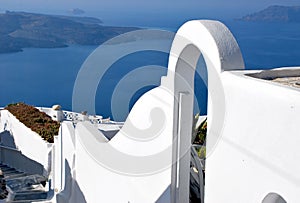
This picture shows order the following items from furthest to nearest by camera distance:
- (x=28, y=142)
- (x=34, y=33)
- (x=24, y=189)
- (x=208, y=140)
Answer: (x=34, y=33), (x=28, y=142), (x=24, y=189), (x=208, y=140)

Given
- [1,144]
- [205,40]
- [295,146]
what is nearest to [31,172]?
[1,144]

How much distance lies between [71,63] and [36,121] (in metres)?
63.4

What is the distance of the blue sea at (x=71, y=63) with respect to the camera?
54000 millimetres

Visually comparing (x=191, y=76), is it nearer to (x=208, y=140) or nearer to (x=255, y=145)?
(x=208, y=140)

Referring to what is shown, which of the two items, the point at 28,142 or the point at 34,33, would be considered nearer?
the point at 28,142

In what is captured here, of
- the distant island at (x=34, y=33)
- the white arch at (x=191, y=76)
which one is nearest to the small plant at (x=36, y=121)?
the white arch at (x=191, y=76)

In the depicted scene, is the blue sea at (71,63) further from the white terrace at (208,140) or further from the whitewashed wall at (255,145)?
the whitewashed wall at (255,145)

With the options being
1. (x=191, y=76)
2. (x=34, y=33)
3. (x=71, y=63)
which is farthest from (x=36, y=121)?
(x=34, y=33)

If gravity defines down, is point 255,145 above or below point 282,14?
above

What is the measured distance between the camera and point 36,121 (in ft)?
44.4

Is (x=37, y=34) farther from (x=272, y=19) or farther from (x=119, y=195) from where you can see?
(x=119, y=195)

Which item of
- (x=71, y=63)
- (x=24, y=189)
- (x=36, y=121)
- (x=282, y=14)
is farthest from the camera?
(x=282, y=14)

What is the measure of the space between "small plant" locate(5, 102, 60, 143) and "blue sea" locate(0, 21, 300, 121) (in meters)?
22.8

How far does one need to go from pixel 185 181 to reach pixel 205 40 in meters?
1.58
